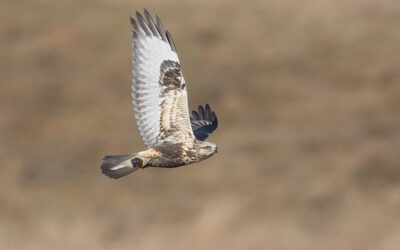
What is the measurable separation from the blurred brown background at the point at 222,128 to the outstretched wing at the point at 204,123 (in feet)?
38.1

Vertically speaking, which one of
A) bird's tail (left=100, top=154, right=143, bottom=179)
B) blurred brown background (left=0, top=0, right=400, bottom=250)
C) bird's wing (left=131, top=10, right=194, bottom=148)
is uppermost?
blurred brown background (left=0, top=0, right=400, bottom=250)

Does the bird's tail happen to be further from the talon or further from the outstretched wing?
the outstretched wing

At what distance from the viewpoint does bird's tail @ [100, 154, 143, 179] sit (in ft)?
35.3

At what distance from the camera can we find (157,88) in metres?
11.3

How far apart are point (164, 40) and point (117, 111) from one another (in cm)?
1743

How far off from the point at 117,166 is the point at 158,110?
858 millimetres

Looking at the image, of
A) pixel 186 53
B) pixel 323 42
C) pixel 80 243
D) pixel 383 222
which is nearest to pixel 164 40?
pixel 80 243

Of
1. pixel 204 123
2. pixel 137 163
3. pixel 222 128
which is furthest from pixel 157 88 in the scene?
pixel 222 128

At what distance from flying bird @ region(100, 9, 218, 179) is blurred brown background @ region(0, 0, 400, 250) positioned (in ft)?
43.7

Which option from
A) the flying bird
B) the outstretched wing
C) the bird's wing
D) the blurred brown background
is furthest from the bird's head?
the blurred brown background

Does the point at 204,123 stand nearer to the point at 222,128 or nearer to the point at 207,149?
the point at 207,149

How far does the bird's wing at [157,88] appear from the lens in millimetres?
11148

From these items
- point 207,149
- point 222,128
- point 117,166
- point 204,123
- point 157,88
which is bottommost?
point 117,166

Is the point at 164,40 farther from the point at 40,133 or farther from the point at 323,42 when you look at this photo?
the point at 323,42
